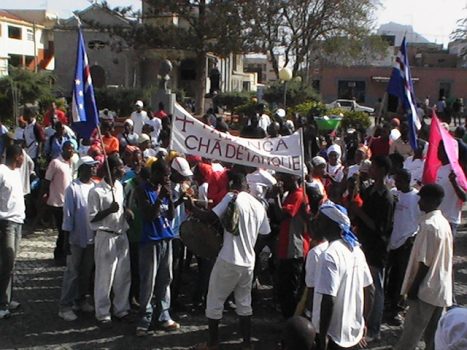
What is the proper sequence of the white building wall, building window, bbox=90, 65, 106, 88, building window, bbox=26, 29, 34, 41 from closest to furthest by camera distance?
building window, bbox=90, 65, 106, 88 → the white building wall → building window, bbox=26, 29, 34, 41

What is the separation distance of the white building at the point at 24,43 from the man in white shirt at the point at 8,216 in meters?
50.6

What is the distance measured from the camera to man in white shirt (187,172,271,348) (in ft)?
17.2

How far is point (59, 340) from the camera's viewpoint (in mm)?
5789

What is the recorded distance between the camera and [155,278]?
→ 5992mm

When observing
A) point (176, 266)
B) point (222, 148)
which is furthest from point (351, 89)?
point (222, 148)

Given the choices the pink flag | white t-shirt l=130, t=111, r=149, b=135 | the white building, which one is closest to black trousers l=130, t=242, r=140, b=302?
the pink flag

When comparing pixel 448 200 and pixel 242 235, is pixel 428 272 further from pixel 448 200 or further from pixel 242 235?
pixel 448 200

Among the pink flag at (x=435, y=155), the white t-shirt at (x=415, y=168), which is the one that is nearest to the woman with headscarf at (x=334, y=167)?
the white t-shirt at (x=415, y=168)

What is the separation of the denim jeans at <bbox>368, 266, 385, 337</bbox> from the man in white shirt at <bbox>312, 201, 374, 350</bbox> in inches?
69.4

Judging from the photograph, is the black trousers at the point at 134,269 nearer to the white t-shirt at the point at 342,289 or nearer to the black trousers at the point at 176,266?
the black trousers at the point at 176,266

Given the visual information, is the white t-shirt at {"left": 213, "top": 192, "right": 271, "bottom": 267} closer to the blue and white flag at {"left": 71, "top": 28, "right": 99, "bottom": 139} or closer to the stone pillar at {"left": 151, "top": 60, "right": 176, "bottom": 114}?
the blue and white flag at {"left": 71, "top": 28, "right": 99, "bottom": 139}

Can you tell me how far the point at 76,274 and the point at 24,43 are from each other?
60.1 m

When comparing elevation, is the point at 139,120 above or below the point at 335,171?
above

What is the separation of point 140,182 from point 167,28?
19157 millimetres
